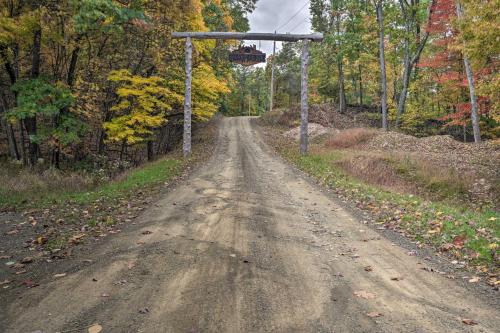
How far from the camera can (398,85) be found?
39.8m

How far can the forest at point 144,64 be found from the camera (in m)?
13.0

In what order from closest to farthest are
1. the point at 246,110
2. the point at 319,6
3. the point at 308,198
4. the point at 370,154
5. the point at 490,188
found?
the point at 308,198, the point at 490,188, the point at 370,154, the point at 319,6, the point at 246,110

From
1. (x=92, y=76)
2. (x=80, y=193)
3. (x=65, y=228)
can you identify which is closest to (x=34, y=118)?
(x=92, y=76)

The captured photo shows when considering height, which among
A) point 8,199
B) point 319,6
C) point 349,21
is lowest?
point 8,199

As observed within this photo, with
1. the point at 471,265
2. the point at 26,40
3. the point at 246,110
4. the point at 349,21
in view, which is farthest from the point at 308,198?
the point at 246,110

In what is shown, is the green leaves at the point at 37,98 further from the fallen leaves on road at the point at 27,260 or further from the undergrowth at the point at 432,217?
the undergrowth at the point at 432,217

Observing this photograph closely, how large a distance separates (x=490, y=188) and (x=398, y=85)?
28845mm

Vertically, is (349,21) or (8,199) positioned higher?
(349,21)

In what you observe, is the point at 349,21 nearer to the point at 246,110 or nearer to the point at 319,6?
the point at 319,6

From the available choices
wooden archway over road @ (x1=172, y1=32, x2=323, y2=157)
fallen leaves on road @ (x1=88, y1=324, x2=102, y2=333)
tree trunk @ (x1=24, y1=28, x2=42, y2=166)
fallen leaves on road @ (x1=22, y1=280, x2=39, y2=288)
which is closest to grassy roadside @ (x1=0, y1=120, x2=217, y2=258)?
fallen leaves on road @ (x1=22, y1=280, x2=39, y2=288)

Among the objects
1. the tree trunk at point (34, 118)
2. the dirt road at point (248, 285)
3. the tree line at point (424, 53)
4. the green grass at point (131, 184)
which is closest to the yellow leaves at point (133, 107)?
the green grass at point (131, 184)

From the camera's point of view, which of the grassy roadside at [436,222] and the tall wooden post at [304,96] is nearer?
the grassy roadside at [436,222]

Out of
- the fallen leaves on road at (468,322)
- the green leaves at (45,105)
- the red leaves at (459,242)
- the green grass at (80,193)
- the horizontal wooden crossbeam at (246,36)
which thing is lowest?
the green grass at (80,193)

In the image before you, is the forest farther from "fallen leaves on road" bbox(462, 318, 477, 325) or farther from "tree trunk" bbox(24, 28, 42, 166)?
"fallen leaves on road" bbox(462, 318, 477, 325)
